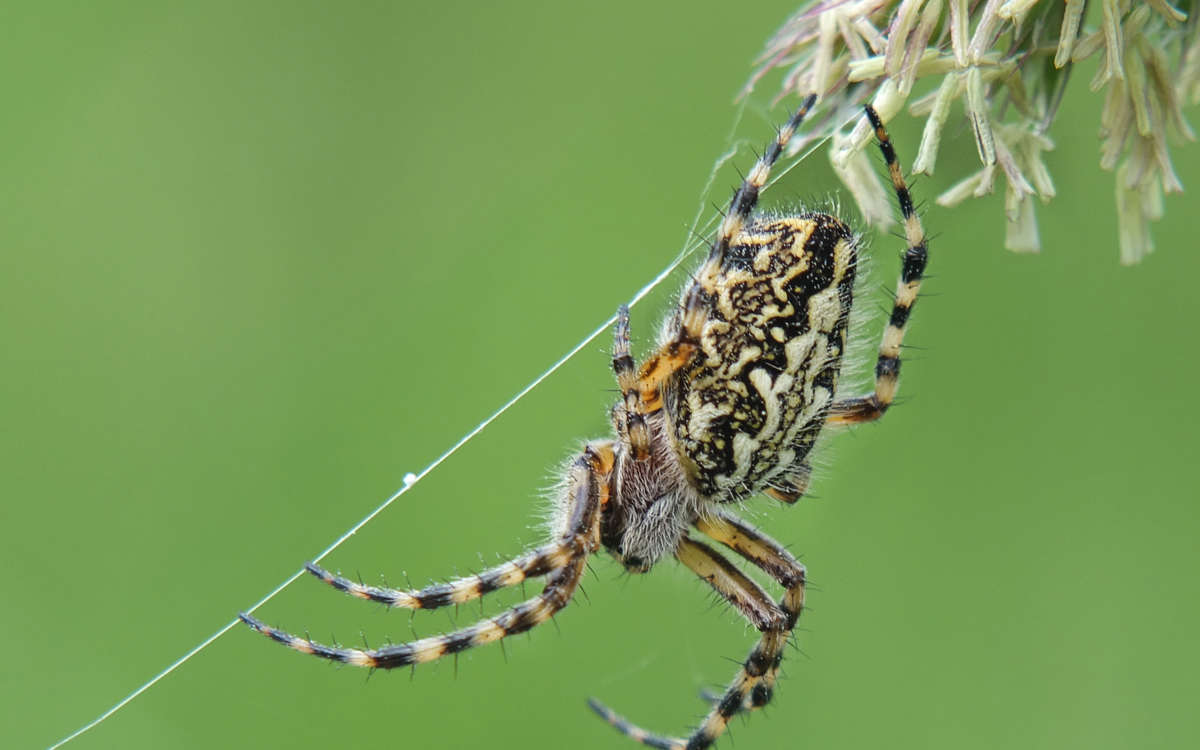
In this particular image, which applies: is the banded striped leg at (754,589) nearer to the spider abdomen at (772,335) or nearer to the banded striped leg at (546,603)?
the banded striped leg at (546,603)

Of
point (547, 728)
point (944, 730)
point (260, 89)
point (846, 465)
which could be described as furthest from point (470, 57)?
point (944, 730)

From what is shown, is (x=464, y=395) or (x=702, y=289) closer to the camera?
(x=702, y=289)

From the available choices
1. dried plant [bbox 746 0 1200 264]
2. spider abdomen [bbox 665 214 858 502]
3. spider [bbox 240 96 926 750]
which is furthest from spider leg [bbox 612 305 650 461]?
dried plant [bbox 746 0 1200 264]

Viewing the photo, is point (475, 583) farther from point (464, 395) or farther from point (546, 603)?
point (464, 395)

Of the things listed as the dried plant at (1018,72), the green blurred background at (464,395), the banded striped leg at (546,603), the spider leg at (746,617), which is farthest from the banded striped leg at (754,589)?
the dried plant at (1018,72)

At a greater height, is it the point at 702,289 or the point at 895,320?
the point at 702,289

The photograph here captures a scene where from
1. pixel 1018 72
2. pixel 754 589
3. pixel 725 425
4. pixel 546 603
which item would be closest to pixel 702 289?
pixel 725 425

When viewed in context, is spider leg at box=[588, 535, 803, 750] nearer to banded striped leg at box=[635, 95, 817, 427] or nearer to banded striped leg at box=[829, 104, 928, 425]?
banded striped leg at box=[829, 104, 928, 425]
